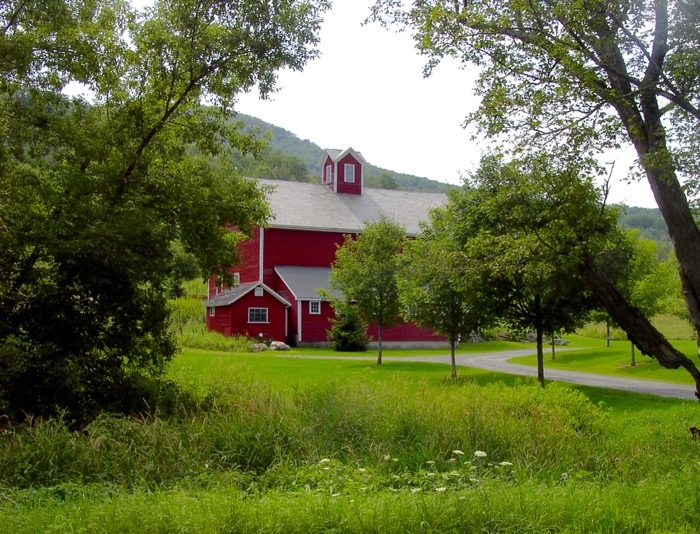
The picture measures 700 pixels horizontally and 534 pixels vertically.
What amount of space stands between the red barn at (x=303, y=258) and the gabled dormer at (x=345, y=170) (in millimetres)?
67

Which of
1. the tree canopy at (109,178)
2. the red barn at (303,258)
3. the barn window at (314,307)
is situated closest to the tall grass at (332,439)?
the tree canopy at (109,178)

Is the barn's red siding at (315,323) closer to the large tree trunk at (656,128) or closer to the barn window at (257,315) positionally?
the barn window at (257,315)

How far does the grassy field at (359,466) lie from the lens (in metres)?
5.33

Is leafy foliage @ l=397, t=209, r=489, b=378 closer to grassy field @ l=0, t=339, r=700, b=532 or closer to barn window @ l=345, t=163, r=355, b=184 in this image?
grassy field @ l=0, t=339, r=700, b=532

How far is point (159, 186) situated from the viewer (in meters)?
12.5

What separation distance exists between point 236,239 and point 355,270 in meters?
15.9

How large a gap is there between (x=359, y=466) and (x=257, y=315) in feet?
104

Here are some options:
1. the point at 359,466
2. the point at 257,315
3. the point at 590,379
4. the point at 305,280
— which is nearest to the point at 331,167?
the point at 305,280

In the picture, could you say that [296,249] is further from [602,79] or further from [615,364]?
[602,79]

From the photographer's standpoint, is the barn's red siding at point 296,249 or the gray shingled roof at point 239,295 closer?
the gray shingled roof at point 239,295

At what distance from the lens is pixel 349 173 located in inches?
1823

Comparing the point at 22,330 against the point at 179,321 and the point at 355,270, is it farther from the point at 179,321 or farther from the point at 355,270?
the point at 179,321

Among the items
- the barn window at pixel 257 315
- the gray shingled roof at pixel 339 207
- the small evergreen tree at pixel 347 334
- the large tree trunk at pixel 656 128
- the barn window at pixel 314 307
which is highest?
the gray shingled roof at pixel 339 207

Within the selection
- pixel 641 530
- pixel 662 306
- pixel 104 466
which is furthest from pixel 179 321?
pixel 641 530
